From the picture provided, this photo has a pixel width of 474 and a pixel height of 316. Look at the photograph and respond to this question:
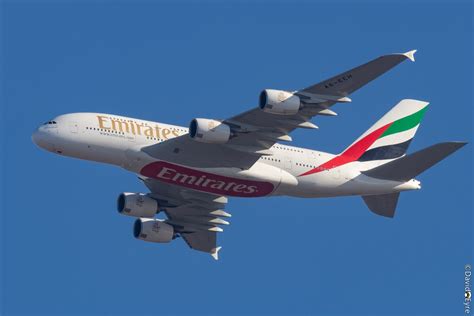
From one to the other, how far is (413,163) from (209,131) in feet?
39.2

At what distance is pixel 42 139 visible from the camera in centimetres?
6681

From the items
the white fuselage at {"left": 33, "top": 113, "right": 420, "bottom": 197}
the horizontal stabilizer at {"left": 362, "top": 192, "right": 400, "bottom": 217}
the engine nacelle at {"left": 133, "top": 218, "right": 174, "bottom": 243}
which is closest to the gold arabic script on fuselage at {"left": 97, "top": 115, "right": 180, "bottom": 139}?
the white fuselage at {"left": 33, "top": 113, "right": 420, "bottom": 197}

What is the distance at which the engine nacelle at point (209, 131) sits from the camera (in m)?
64.3

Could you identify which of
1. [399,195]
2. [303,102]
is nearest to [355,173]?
[399,195]

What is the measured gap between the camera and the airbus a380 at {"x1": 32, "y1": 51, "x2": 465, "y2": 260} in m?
63.2

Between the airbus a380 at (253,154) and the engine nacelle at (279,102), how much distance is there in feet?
0.17

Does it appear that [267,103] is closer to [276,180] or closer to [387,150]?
[276,180]

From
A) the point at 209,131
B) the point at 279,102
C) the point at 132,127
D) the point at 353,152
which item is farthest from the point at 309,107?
the point at 132,127

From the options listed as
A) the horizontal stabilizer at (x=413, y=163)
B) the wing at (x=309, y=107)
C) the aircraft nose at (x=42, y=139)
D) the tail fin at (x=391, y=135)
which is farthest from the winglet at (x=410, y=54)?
the aircraft nose at (x=42, y=139)

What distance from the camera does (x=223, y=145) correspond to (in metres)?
65.9

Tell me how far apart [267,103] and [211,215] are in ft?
46.8

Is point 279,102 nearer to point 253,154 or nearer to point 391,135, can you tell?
point 253,154

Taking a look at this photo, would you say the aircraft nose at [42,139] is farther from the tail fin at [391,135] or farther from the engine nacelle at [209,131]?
the tail fin at [391,135]

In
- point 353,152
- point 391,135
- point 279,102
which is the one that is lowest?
point 353,152
